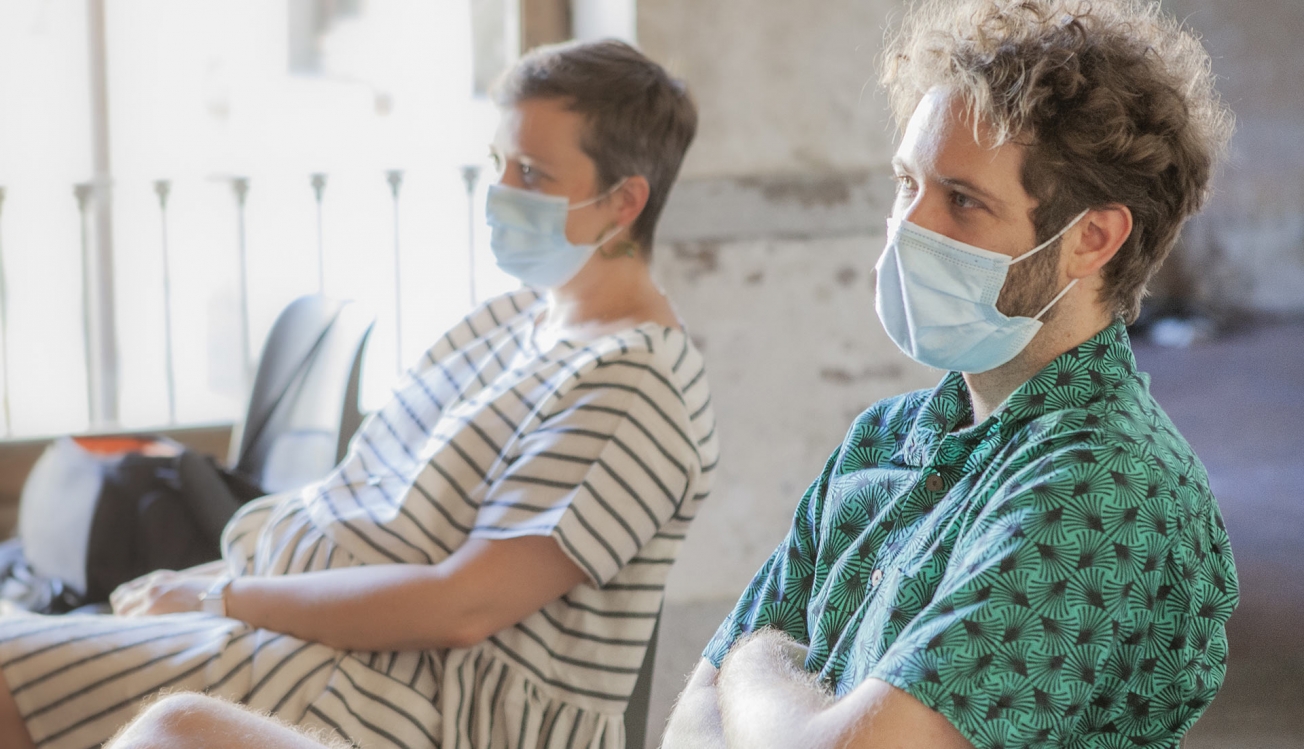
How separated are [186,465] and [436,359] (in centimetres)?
54

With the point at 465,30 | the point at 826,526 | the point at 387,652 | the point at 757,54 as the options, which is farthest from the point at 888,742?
the point at 465,30

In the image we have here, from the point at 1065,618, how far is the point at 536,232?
109 centimetres

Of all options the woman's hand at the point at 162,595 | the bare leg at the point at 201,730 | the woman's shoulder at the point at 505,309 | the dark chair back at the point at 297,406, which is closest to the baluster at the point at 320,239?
the dark chair back at the point at 297,406

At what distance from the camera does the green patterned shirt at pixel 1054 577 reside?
864 mm

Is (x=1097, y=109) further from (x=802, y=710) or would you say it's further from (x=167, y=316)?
(x=167, y=316)

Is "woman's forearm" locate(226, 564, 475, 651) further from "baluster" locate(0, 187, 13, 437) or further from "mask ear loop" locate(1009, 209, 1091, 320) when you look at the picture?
"baluster" locate(0, 187, 13, 437)

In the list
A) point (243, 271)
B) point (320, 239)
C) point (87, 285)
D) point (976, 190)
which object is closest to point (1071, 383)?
point (976, 190)

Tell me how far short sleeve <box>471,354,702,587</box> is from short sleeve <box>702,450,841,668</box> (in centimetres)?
25

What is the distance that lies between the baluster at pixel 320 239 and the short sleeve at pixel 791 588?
301cm

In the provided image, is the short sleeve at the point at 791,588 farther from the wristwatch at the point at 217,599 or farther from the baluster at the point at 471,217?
the baluster at the point at 471,217

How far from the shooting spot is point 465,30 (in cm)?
435

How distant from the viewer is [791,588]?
1.21 meters

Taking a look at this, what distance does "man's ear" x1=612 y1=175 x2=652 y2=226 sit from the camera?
1773 millimetres

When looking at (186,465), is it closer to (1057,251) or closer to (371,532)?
(371,532)
